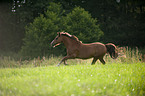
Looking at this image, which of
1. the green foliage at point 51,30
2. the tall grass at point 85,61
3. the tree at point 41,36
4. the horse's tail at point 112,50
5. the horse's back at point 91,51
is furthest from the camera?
the tree at point 41,36

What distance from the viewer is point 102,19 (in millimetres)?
28828

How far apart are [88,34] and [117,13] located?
1343 centimetres

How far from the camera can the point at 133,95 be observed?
16.7 feet

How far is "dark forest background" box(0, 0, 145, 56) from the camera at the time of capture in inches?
1033

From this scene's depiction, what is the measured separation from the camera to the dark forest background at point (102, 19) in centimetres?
2623

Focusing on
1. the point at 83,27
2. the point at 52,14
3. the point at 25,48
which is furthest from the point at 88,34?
the point at 25,48

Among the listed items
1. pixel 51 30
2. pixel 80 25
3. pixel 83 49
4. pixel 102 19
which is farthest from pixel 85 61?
pixel 102 19

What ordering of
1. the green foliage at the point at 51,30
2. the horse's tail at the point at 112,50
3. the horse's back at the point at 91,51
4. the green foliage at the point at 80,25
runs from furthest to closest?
the green foliage at the point at 51,30, the green foliage at the point at 80,25, the horse's tail at the point at 112,50, the horse's back at the point at 91,51

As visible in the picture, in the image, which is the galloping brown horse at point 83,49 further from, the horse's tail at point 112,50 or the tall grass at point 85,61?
the tall grass at point 85,61

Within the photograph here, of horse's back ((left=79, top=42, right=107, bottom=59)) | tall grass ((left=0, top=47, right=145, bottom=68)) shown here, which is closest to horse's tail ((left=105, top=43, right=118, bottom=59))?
horse's back ((left=79, top=42, right=107, bottom=59))

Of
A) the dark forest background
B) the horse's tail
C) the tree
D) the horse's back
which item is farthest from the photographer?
the dark forest background

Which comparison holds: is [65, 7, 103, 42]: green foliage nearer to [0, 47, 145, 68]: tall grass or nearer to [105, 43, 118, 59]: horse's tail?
[0, 47, 145, 68]: tall grass

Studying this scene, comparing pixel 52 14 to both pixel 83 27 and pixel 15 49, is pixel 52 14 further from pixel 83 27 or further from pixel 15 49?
pixel 15 49

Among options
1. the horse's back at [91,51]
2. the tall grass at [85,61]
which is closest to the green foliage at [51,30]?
the tall grass at [85,61]
